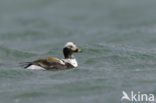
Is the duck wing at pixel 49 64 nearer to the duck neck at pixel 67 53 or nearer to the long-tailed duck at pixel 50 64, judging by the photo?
the long-tailed duck at pixel 50 64

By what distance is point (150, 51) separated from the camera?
23.2 metres

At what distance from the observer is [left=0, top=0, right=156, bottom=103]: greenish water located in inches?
688

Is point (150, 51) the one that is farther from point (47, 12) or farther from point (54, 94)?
point (47, 12)

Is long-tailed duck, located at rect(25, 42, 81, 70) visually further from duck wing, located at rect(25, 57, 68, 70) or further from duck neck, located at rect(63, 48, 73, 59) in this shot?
duck neck, located at rect(63, 48, 73, 59)

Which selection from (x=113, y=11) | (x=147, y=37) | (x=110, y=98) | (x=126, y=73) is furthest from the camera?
(x=113, y=11)

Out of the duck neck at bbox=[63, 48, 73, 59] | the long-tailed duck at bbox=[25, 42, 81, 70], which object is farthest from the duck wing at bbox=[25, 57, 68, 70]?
the duck neck at bbox=[63, 48, 73, 59]

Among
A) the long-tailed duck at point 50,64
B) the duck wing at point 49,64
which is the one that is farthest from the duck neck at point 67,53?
the duck wing at point 49,64

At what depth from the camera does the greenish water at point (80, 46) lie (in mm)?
17469

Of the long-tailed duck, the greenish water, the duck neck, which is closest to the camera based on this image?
the greenish water

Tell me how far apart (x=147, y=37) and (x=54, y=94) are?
1014 cm

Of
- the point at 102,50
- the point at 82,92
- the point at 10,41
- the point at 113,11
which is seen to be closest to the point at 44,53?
the point at 102,50

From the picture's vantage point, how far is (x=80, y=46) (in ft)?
79.9

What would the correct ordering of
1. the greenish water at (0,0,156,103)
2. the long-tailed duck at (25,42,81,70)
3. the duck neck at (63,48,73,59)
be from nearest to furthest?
1. the greenish water at (0,0,156,103)
2. the long-tailed duck at (25,42,81,70)
3. the duck neck at (63,48,73,59)

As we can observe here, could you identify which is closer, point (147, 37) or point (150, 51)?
point (150, 51)
